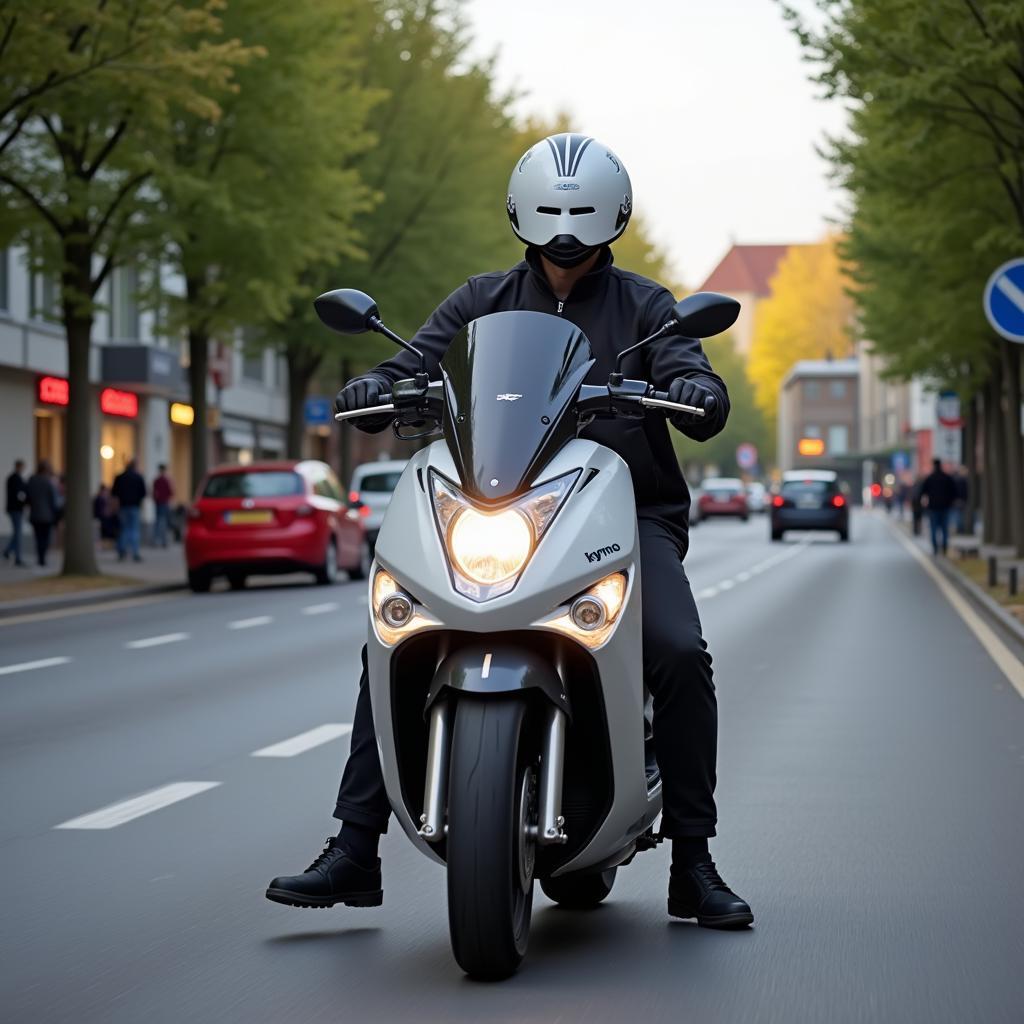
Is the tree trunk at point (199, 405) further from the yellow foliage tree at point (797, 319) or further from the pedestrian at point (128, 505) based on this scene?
the yellow foliage tree at point (797, 319)

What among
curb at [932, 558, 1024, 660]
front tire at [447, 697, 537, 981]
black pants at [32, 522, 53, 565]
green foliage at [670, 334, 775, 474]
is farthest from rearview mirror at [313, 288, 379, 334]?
green foliage at [670, 334, 775, 474]

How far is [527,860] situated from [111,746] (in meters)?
5.34

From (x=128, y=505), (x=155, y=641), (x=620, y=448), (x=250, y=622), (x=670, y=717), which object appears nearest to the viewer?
(x=670, y=717)

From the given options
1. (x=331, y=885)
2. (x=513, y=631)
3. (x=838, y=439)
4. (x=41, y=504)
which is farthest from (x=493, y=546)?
(x=838, y=439)

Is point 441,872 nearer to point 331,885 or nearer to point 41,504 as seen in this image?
point 331,885

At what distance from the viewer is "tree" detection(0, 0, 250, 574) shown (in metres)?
20.8

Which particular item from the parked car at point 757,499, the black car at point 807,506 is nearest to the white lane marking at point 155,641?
the black car at point 807,506

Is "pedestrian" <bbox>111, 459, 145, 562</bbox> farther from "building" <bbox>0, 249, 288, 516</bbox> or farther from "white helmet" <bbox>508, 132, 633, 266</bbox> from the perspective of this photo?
"white helmet" <bbox>508, 132, 633, 266</bbox>

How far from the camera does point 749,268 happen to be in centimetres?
18562

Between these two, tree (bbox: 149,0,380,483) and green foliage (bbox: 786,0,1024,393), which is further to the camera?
tree (bbox: 149,0,380,483)

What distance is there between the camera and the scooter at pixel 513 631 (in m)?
4.54

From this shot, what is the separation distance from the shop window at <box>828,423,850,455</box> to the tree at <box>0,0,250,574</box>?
119 meters

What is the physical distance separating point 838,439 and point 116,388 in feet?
344

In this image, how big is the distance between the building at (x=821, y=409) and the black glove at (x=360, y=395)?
128526mm
